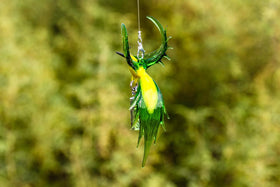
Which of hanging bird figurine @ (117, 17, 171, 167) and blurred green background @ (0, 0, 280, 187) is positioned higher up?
blurred green background @ (0, 0, 280, 187)

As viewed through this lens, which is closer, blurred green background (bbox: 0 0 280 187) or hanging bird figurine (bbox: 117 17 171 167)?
hanging bird figurine (bbox: 117 17 171 167)

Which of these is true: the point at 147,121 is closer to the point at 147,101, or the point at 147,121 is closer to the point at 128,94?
the point at 147,101

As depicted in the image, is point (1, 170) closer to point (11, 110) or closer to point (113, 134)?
point (11, 110)

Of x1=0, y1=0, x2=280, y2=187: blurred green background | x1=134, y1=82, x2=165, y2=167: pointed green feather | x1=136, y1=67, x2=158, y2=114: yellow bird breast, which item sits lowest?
x1=134, y1=82, x2=165, y2=167: pointed green feather

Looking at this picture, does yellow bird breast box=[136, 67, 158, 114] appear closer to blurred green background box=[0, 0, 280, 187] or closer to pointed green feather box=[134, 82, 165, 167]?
pointed green feather box=[134, 82, 165, 167]

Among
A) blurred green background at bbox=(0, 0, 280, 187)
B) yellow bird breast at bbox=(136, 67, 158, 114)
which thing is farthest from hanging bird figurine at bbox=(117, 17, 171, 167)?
blurred green background at bbox=(0, 0, 280, 187)

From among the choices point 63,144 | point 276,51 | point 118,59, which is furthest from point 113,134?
point 276,51

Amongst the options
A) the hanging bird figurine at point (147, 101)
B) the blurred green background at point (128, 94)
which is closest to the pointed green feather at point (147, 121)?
the hanging bird figurine at point (147, 101)
